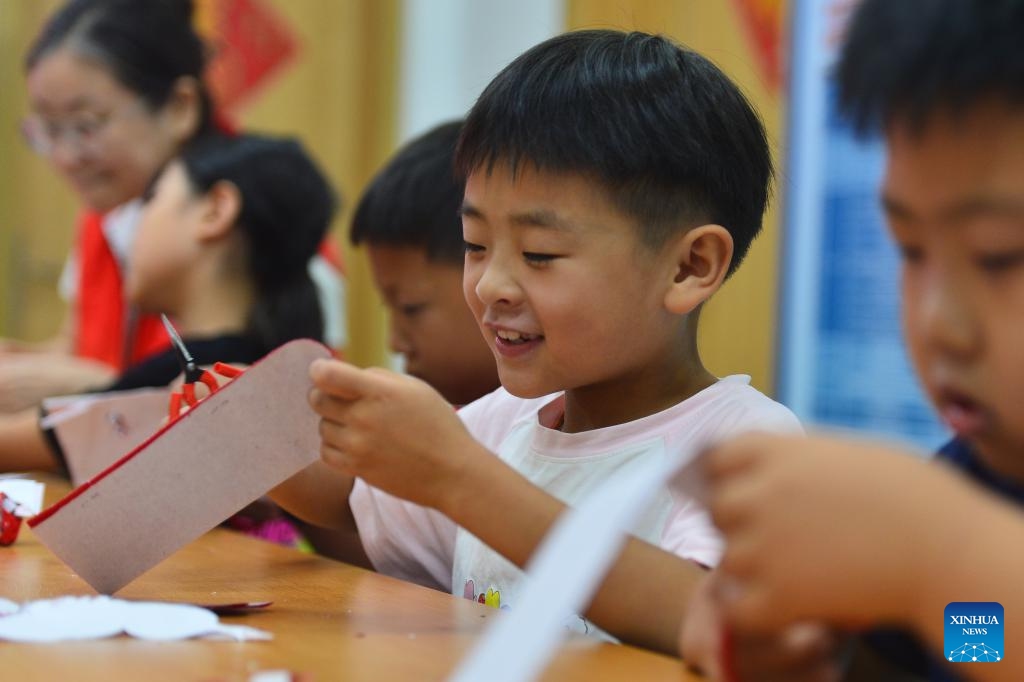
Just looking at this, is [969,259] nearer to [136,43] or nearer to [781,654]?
[781,654]

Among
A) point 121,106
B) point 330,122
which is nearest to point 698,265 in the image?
point 121,106

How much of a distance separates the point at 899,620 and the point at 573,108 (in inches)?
19.9

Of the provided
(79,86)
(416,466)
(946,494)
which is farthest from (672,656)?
(79,86)

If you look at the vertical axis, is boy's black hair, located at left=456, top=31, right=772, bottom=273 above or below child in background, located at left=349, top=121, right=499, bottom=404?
above

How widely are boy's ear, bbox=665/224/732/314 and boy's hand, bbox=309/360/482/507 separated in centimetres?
24

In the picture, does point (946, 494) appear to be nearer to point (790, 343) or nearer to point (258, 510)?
point (258, 510)

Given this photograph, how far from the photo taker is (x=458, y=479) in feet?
2.25

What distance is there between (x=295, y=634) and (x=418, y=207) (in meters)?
0.72

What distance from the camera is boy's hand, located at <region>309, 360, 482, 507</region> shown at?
0.68 m

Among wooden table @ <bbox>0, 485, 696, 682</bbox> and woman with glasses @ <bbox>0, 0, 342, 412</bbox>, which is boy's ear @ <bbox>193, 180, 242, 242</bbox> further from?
wooden table @ <bbox>0, 485, 696, 682</bbox>

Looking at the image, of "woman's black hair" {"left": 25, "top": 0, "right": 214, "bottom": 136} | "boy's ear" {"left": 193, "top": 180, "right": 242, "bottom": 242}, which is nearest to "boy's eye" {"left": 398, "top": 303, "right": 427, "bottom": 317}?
"boy's ear" {"left": 193, "top": 180, "right": 242, "bottom": 242}

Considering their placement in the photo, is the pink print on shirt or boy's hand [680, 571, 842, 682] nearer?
boy's hand [680, 571, 842, 682]

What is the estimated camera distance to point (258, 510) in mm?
1237

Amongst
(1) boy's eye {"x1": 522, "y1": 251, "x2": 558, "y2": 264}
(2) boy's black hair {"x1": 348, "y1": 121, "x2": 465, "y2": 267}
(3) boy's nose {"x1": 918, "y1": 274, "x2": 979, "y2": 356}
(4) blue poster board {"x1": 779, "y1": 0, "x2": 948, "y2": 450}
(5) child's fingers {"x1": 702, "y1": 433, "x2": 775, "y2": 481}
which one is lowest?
(4) blue poster board {"x1": 779, "y1": 0, "x2": 948, "y2": 450}
